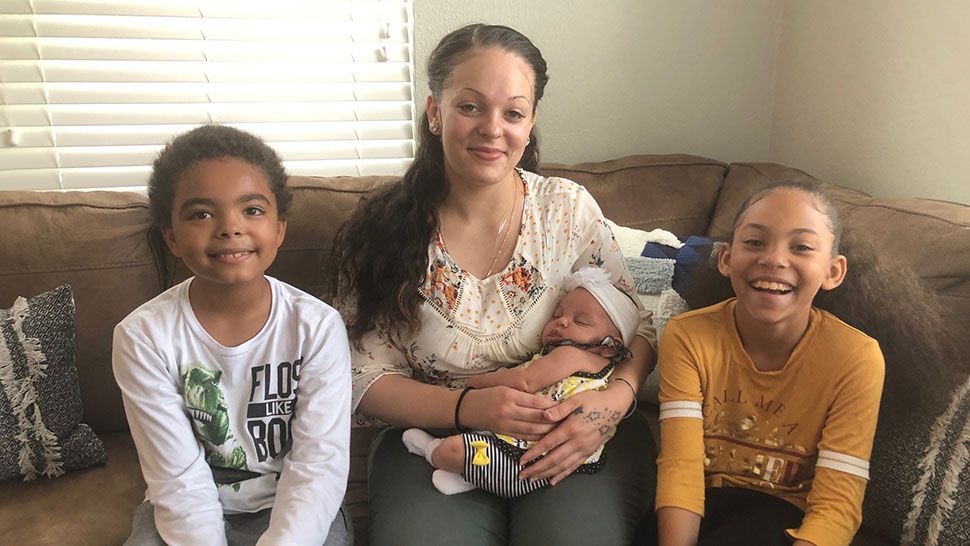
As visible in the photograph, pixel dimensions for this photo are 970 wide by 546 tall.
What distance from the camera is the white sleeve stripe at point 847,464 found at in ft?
4.03

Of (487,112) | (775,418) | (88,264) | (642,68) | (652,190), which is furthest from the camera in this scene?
(642,68)

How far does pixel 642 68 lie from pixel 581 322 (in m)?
1.22

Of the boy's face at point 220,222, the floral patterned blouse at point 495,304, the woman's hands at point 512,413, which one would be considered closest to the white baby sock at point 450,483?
the woman's hands at point 512,413

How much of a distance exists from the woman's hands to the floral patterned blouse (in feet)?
0.43

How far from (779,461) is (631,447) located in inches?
11.2

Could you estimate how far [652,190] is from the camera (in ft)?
7.00

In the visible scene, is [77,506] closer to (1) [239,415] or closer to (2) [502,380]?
(1) [239,415]

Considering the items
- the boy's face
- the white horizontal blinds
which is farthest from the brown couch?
the boy's face

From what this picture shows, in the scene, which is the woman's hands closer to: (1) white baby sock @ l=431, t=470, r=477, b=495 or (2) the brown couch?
(1) white baby sock @ l=431, t=470, r=477, b=495

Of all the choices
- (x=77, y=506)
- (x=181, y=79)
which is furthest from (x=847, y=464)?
(x=181, y=79)

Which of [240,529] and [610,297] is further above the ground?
[610,297]

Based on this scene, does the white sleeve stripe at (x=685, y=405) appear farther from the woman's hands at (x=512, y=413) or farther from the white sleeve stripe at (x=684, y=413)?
the woman's hands at (x=512, y=413)

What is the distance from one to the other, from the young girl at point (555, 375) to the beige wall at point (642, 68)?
0.98m

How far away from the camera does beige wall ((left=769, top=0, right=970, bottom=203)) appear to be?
1787 millimetres
